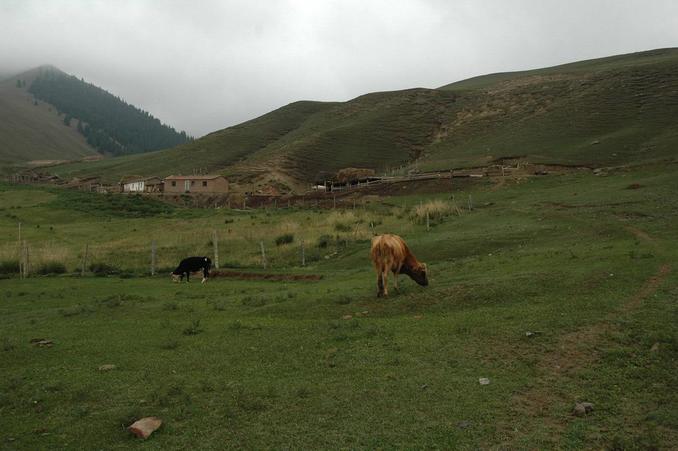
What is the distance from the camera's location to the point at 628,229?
2425 cm

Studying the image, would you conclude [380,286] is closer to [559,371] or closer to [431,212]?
[559,371]

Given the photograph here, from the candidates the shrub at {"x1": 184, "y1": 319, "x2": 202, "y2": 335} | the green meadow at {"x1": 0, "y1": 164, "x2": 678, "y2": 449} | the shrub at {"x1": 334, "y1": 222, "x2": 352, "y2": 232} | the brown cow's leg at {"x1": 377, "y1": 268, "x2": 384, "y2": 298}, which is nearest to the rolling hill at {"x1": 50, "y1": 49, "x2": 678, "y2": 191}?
the shrub at {"x1": 334, "y1": 222, "x2": 352, "y2": 232}

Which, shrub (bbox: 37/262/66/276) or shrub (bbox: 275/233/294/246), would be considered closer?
shrub (bbox: 37/262/66/276)

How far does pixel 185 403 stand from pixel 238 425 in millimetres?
1350

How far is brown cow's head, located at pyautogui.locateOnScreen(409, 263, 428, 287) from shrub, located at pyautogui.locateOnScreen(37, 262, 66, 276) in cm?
2144

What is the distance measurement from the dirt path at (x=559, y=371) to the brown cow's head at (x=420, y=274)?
18.6ft

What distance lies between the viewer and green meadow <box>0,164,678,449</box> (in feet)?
25.7

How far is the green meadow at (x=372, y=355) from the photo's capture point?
783 cm

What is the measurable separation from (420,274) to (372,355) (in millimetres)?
6129

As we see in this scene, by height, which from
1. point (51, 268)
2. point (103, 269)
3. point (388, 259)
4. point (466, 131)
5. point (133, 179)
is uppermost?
A: point (466, 131)

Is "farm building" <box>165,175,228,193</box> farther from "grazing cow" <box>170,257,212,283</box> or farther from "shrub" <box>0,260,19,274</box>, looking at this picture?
"grazing cow" <box>170,257,212,283</box>

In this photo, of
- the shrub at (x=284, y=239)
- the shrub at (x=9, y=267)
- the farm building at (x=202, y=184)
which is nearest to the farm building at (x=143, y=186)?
the farm building at (x=202, y=184)

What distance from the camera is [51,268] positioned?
2964 centimetres

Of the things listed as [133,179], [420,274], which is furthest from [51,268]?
[133,179]
